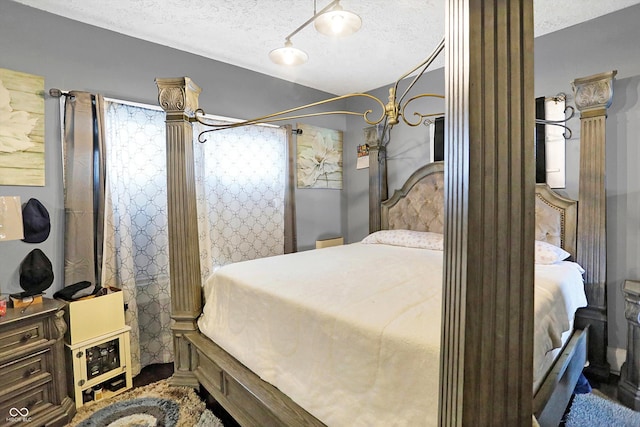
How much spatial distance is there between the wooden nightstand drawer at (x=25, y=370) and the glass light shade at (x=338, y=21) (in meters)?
2.50

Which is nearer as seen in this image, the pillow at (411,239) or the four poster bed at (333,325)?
the four poster bed at (333,325)

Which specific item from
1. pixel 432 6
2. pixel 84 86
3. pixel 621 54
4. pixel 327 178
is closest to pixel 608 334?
pixel 621 54

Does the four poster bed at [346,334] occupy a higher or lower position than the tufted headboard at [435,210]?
lower

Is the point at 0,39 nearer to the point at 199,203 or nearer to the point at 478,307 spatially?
the point at 199,203

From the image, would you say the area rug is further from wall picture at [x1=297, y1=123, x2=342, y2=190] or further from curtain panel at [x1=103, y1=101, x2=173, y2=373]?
wall picture at [x1=297, y1=123, x2=342, y2=190]

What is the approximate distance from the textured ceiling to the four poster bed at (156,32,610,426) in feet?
2.68

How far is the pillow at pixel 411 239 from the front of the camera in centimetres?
274

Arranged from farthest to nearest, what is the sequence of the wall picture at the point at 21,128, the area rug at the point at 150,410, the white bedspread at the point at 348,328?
the wall picture at the point at 21,128, the area rug at the point at 150,410, the white bedspread at the point at 348,328

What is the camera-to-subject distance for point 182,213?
73.7 inches

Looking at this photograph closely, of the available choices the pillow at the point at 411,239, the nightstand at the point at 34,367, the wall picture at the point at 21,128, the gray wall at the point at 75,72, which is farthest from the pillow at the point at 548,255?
the wall picture at the point at 21,128

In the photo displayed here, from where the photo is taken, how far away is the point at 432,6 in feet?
7.06

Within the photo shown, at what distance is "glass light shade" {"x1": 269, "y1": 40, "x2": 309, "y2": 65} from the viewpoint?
2.07 m

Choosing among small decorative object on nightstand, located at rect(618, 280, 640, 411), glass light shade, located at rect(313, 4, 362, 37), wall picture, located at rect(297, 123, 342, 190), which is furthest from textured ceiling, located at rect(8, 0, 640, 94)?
small decorative object on nightstand, located at rect(618, 280, 640, 411)

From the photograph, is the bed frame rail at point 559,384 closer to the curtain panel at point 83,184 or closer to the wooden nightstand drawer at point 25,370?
the wooden nightstand drawer at point 25,370
